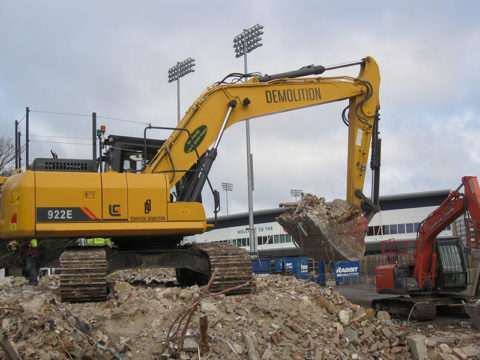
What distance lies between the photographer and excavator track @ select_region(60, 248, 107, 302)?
782 centimetres

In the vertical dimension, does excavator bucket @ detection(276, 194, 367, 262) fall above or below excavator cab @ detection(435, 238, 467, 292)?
above

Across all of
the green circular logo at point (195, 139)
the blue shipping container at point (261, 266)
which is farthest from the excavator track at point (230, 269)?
the blue shipping container at point (261, 266)

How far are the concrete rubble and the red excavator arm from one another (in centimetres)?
385

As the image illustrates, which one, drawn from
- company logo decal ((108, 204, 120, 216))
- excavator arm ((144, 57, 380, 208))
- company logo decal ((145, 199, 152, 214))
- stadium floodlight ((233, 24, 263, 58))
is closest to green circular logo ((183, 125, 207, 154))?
excavator arm ((144, 57, 380, 208))

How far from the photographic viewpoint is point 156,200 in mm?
8438

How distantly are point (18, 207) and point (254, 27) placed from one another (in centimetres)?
2695

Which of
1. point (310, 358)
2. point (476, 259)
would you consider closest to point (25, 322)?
point (310, 358)

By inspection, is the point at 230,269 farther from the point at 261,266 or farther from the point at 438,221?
the point at 261,266

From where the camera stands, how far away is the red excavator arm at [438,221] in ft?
38.0

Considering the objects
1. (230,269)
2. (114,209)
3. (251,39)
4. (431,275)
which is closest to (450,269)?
(431,275)

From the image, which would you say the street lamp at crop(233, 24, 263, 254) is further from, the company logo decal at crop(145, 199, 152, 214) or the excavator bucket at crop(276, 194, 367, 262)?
the company logo decal at crop(145, 199, 152, 214)

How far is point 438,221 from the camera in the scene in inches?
515

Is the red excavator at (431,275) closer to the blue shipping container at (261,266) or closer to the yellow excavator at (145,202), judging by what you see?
the yellow excavator at (145,202)

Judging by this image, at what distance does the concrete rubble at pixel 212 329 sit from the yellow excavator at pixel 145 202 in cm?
57
